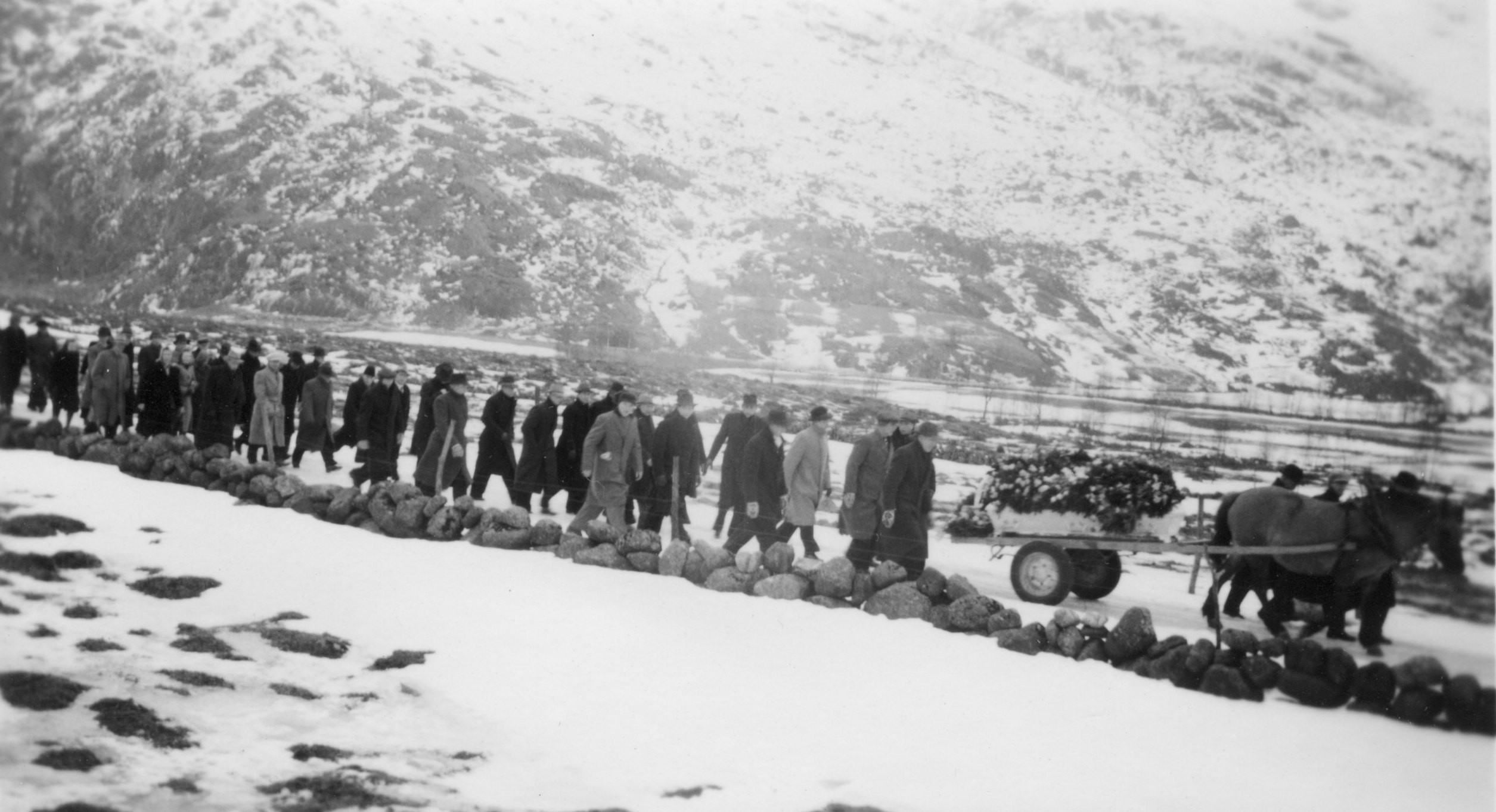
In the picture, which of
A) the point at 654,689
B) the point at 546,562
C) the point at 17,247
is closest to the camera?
the point at 654,689

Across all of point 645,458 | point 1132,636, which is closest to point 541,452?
point 645,458

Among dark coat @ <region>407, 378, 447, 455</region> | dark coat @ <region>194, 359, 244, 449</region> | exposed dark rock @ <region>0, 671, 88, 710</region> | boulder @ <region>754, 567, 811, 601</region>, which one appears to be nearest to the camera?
exposed dark rock @ <region>0, 671, 88, 710</region>

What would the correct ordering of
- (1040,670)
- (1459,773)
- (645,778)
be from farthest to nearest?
(1040,670) < (645,778) < (1459,773)

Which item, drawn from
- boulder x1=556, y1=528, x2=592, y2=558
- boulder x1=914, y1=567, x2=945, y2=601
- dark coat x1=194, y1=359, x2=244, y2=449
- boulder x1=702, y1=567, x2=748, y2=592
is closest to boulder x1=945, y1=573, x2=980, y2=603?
boulder x1=914, y1=567, x2=945, y2=601

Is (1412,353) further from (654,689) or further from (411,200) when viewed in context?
(411,200)

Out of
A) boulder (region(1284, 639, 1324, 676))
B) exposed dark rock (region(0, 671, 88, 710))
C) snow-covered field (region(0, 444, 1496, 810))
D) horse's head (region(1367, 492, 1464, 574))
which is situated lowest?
exposed dark rock (region(0, 671, 88, 710))

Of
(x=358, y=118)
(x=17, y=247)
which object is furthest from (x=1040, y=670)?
(x=17, y=247)

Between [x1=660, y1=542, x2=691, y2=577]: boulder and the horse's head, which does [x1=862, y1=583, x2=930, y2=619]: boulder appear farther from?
the horse's head
